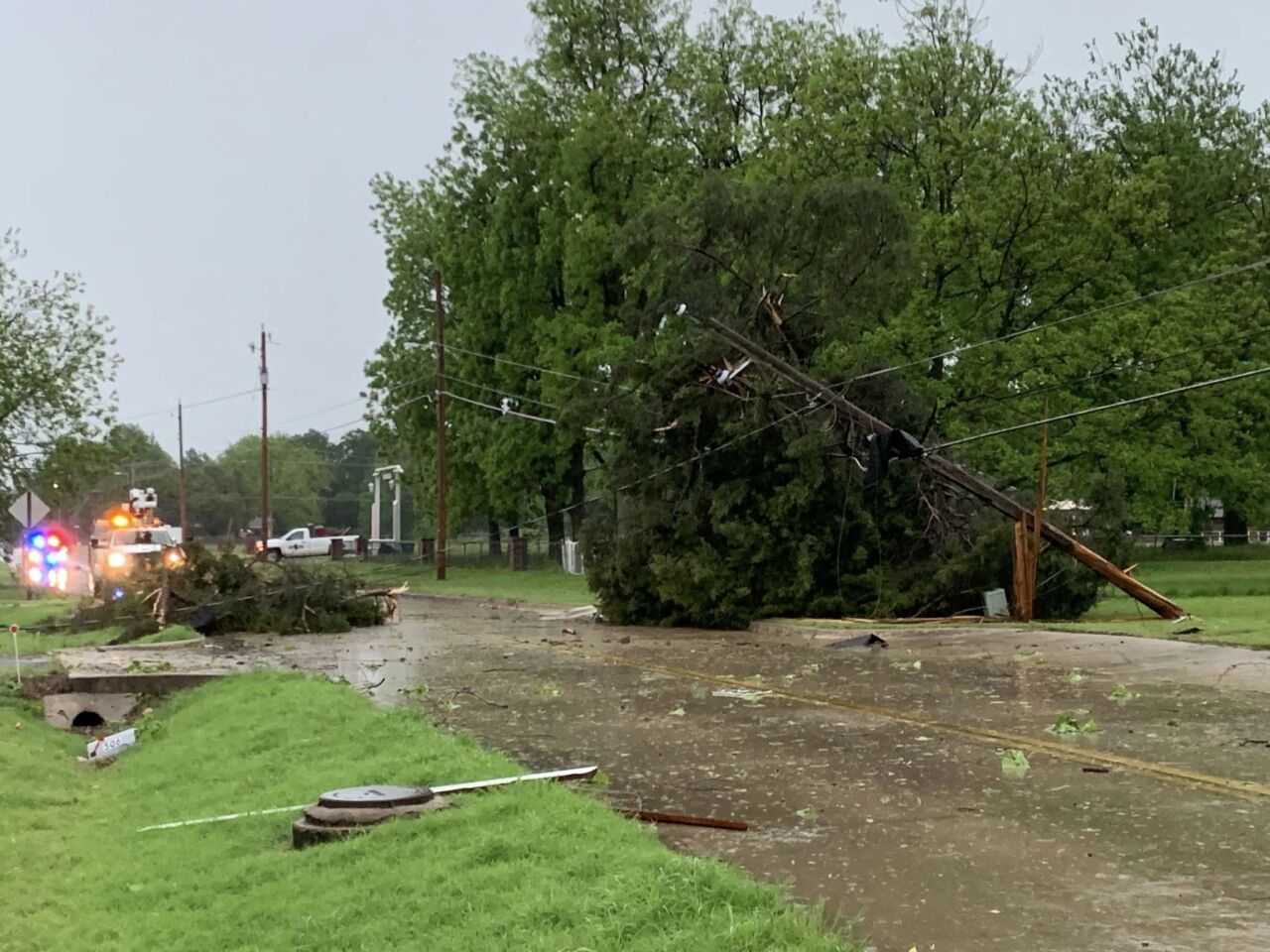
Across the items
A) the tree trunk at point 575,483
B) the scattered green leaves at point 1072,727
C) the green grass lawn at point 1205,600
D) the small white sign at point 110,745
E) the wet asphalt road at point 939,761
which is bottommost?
the small white sign at point 110,745

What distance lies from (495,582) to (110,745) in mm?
30603

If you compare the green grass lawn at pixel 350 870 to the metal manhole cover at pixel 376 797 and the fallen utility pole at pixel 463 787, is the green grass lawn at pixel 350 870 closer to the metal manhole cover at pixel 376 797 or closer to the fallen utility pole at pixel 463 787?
the fallen utility pole at pixel 463 787

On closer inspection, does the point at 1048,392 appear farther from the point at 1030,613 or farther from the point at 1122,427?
the point at 1030,613

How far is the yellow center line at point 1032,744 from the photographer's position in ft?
27.0

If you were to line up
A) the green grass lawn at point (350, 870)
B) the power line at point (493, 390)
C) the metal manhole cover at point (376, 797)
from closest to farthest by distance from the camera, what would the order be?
the green grass lawn at point (350, 870) < the metal manhole cover at point (376, 797) < the power line at point (493, 390)

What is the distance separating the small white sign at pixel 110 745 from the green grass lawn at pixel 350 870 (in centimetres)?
166

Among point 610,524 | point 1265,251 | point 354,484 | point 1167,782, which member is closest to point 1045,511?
point 610,524

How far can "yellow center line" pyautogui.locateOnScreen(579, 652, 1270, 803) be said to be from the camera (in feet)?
27.0

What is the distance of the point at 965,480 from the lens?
75.5 feet

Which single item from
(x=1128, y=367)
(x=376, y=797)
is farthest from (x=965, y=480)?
(x=376, y=797)

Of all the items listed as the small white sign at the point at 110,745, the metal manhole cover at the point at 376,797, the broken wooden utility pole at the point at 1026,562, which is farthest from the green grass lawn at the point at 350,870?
the broken wooden utility pole at the point at 1026,562

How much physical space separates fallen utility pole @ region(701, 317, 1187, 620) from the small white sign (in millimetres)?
12875

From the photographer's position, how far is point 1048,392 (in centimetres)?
2956

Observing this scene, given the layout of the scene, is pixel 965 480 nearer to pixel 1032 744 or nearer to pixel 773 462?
pixel 773 462
